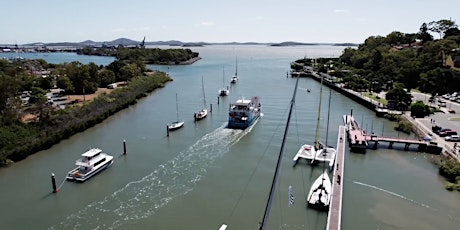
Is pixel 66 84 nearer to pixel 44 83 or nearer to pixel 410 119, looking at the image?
pixel 44 83

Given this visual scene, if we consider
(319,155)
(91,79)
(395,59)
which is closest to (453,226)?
(319,155)

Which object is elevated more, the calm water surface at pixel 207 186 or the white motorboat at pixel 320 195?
the white motorboat at pixel 320 195

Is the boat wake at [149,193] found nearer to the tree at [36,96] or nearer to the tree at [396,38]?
the tree at [36,96]

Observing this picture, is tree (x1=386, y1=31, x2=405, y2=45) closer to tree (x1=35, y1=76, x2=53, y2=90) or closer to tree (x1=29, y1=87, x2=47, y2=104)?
tree (x1=35, y1=76, x2=53, y2=90)

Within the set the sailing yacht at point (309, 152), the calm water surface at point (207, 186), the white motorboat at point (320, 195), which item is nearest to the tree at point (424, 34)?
the calm water surface at point (207, 186)

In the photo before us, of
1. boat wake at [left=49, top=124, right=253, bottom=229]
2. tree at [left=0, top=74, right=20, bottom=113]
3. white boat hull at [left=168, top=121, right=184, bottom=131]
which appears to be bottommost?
boat wake at [left=49, top=124, right=253, bottom=229]

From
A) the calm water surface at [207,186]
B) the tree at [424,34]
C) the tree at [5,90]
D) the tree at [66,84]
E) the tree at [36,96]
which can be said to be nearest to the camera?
the calm water surface at [207,186]

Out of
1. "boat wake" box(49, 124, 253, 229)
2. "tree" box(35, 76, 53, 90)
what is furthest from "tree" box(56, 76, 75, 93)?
"boat wake" box(49, 124, 253, 229)

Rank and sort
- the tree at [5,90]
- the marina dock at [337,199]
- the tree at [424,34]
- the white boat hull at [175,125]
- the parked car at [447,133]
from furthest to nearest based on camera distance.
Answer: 1. the tree at [424,34]
2. the white boat hull at [175,125]
3. the tree at [5,90]
4. the parked car at [447,133]
5. the marina dock at [337,199]
